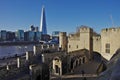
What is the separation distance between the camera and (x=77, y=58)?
24.0 meters

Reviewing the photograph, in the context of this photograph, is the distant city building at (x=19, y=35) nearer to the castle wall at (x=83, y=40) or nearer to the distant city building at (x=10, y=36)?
Answer: the distant city building at (x=10, y=36)

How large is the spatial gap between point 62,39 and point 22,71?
15644 mm

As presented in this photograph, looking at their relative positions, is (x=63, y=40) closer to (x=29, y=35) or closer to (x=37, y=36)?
(x=29, y=35)

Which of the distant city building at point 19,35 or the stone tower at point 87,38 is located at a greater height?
the distant city building at point 19,35

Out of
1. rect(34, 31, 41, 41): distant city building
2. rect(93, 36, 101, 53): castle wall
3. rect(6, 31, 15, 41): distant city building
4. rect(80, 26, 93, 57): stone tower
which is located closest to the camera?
rect(93, 36, 101, 53): castle wall

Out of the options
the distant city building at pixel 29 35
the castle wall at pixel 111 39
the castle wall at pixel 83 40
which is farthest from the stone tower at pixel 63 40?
the distant city building at pixel 29 35

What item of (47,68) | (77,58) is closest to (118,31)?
(77,58)

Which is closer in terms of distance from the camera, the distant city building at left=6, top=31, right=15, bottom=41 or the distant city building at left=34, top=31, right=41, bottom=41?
the distant city building at left=6, top=31, right=15, bottom=41

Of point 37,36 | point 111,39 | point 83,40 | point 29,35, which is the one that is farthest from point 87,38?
point 37,36

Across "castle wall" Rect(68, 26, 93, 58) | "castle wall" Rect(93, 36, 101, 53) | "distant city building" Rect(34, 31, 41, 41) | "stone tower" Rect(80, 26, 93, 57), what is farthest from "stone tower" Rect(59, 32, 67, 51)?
"distant city building" Rect(34, 31, 41, 41)

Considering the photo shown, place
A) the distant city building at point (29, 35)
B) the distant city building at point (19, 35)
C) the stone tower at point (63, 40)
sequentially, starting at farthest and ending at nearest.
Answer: the distant city building at point (29, 35) → the distant city building at point (19, 35) → the stone tower at point (63, 40)

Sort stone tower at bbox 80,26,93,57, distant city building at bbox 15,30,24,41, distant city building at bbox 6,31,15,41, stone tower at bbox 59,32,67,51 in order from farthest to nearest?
distant city building at bbox 15,30,24,41 → distant city building at bbox 6,31,15,41 → stone tower at bbox 59,32,67,51 → stone tower at bbox 80,26,93,57

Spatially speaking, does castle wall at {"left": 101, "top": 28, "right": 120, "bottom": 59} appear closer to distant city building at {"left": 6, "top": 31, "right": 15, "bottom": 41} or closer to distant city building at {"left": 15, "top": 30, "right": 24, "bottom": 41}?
distant city building at {"left": 6, "top": 31, "right": 15, "bottom": 41}

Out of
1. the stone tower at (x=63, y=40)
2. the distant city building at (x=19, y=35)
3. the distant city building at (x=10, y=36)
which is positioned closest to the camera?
the stone tower at (x=63, y=40)
